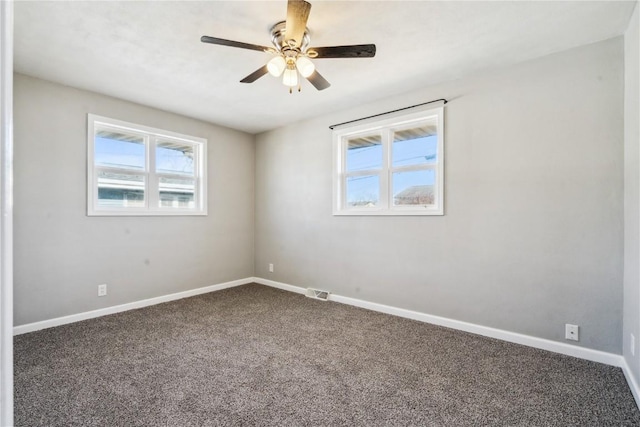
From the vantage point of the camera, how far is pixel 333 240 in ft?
13.8

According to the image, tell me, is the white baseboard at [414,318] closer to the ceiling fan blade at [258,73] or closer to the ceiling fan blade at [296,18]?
the ceiling fan blade at [258,73]

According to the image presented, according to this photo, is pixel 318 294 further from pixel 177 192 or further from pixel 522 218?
pixel 522 218

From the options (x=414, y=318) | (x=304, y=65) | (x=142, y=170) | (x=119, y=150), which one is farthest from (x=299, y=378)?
(x=119, y=150)

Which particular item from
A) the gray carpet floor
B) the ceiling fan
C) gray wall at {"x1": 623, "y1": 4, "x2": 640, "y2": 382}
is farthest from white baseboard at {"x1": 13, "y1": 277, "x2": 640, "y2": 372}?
the ceiling fan

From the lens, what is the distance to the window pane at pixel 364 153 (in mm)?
3877

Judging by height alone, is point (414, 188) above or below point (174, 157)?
below

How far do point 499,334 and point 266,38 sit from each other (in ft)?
10.8

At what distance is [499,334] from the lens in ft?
9.55

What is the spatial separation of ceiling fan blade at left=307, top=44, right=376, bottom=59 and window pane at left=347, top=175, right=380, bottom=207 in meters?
1.90

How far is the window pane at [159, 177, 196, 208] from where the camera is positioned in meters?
4.21

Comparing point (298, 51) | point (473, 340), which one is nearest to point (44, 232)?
point (298, 51)

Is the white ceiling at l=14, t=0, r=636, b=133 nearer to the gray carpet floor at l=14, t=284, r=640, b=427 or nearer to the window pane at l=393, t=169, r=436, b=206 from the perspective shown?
the window pane at l=393, t=169, r=436, b=206

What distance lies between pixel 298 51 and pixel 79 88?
2699 millimetres

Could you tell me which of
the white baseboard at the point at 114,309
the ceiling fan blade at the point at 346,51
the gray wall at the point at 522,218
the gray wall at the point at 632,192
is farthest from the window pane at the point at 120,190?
the gray wall at the point at 632,192
